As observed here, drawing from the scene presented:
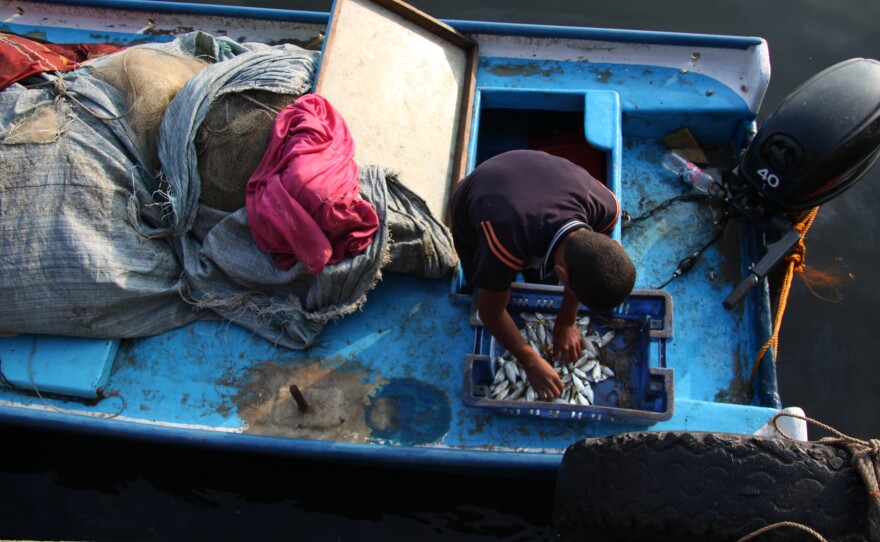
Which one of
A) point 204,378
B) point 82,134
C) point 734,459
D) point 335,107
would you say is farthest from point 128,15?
point 734,459

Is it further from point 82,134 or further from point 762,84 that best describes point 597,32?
point 82,134

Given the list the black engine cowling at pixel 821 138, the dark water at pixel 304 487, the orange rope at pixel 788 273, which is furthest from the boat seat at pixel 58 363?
the black engine cowling at pixel 821 138

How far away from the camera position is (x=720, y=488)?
272 centimetres

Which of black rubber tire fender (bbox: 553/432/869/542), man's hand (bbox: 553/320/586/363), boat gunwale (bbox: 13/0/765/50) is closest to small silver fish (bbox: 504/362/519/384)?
man's hand (bbox: 553/320/586/363)

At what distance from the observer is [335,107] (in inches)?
167

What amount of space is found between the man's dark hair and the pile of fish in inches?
35.0

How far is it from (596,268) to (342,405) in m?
1.68

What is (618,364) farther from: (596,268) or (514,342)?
(596,268)

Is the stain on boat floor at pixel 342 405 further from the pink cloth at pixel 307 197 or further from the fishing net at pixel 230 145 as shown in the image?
the fishing net at pixel 230 145

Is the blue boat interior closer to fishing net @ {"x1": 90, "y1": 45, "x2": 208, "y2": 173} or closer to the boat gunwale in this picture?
the boat gunwale

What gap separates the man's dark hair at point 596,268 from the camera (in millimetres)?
2568

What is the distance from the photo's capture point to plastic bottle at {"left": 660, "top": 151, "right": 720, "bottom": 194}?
4297 millimetres

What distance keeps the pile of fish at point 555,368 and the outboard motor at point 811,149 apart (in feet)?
3.15

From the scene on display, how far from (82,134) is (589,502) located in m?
3.33
